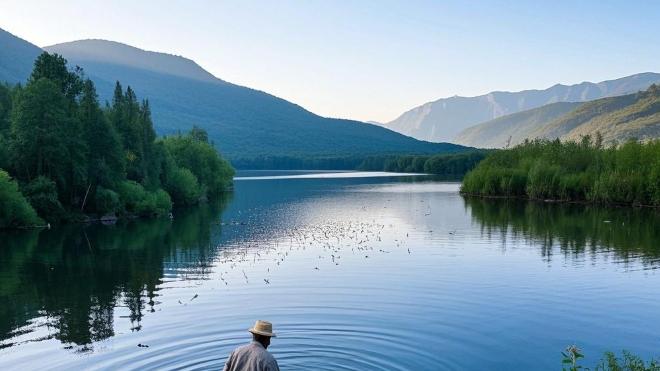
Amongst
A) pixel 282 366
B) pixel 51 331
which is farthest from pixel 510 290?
pixel 51 331

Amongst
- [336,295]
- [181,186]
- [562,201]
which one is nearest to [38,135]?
[181,186]

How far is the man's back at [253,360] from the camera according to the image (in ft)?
44.3

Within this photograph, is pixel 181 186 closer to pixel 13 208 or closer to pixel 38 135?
pixel 38 135

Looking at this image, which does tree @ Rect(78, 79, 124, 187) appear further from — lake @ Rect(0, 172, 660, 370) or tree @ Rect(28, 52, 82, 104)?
lake @ Rect(0, 172, 660, 370)

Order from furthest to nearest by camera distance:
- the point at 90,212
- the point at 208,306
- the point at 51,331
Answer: the point at 90,212 < the point at 208,306 < the point at 51,331

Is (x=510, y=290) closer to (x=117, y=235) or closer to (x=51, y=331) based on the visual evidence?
(x=51, y=331)

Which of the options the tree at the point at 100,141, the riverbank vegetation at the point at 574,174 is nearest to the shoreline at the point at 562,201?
the riverbank vegetation at the point at 574,174

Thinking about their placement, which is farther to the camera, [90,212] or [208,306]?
[90,212]

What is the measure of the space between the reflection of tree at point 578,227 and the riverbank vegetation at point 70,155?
48.3 metres

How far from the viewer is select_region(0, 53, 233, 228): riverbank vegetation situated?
236ft

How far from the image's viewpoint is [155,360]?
22.4 meters

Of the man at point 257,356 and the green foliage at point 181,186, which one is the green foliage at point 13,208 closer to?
the green foliage at point 181,186

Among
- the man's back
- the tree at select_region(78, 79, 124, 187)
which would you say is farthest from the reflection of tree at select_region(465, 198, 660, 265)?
the tree at select_region(78, 79, 124, 187)

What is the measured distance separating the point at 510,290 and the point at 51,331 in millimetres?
24625
